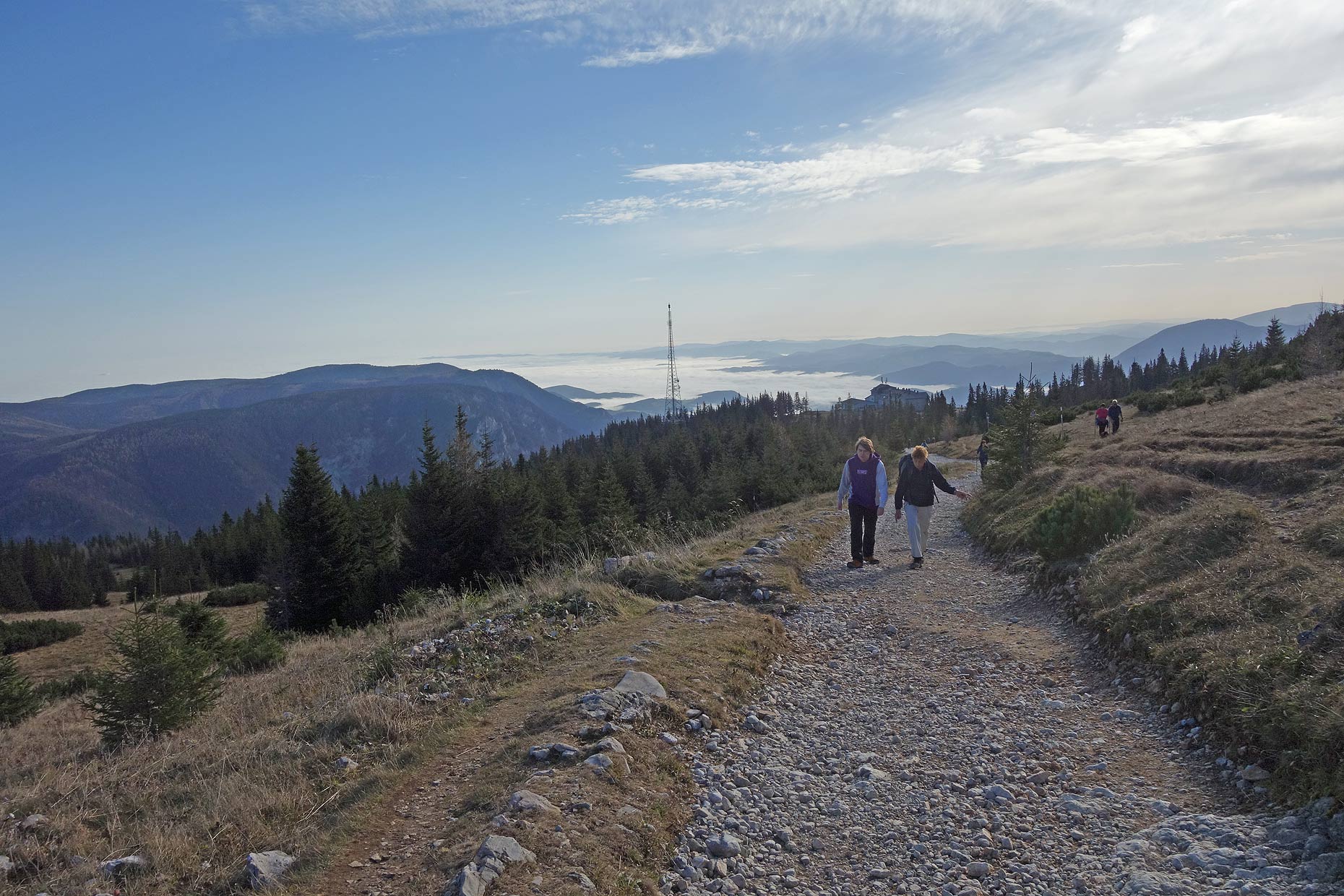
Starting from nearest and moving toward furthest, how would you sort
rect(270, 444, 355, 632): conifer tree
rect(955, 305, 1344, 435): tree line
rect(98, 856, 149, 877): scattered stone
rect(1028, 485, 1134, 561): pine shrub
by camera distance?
rect(98, 856, 149, 877): scattered stone < rect(1028, 485, 1134, 561): pine shrub < rect(270, 444, 355, 632): conifer tree < rect(955, 305, 1344, 435): tree line

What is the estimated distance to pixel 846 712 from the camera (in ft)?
23.2

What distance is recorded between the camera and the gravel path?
425cm

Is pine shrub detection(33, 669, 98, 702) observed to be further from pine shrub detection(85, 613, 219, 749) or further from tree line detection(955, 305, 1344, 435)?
tree line detection(955, 305, 1344, 435)

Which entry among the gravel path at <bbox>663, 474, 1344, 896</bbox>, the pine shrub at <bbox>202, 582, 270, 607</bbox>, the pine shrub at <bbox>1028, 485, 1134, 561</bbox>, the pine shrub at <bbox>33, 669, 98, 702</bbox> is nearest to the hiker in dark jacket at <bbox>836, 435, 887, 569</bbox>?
the pine shrub at <bbox>1028, 485, 1134, 561</bbox>

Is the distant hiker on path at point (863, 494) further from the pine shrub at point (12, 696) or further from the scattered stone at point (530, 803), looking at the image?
the pine shrub at point (12, 696)

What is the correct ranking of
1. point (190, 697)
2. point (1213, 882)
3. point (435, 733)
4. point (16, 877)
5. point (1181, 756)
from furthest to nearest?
point (190, 697) < point (435, 733) < point (1181, 756) < point (16, 877) < point (1213, 882)

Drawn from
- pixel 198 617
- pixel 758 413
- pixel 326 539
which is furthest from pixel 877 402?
pixel 198 617

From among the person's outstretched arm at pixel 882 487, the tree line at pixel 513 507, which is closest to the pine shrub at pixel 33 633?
the tree line at pixel 513 507

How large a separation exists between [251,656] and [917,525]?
16.1m

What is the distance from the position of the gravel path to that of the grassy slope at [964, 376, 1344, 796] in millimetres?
426

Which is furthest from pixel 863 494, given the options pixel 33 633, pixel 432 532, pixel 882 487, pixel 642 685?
pixel 33 633

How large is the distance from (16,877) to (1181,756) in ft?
28.0

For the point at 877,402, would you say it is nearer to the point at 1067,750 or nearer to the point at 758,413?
the point at 758,413

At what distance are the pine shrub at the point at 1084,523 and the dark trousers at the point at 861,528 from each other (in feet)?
9.43
